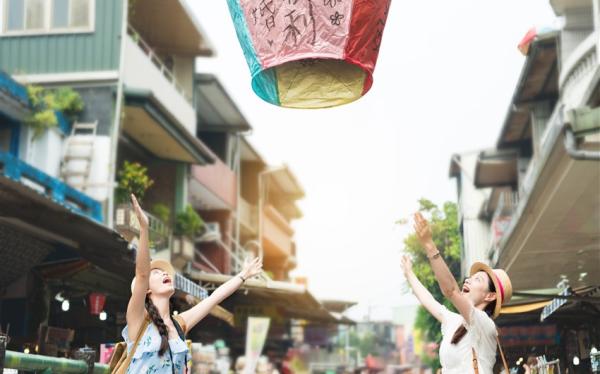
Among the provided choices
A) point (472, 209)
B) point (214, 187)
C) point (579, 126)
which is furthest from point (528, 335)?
point (472, 209)

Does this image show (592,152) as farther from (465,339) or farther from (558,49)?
(558,49)

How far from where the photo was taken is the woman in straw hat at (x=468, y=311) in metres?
4.93

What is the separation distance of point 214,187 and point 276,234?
10465 millimetres

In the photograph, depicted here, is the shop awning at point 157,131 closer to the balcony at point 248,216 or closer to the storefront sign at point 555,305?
the balcony at point 248,216

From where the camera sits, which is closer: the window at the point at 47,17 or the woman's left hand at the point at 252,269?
the woman's left hand at the point at 252,269

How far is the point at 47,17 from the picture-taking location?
17.5 m

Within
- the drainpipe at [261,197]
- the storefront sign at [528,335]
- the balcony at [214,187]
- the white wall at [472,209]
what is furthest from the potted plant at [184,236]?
the storefront sign at [528,335]

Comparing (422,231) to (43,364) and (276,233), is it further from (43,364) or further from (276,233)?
(276,233)

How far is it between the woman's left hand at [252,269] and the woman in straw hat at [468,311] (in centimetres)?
107

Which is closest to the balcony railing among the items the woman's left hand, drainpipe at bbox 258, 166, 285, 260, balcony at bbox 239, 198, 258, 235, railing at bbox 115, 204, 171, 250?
drainpipe at bbox 258, 166, 285, 260

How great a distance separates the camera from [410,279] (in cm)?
536

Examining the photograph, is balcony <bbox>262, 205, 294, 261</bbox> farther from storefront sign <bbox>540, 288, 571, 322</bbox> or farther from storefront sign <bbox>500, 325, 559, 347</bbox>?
storefront sign <bbox>540, 288, 571, 322</bbox>

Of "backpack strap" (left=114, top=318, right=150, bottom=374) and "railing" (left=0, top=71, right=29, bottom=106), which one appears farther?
"railing" (left=0, top=71, right=29, bottom=106)

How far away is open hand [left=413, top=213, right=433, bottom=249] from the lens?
4.91 metres
